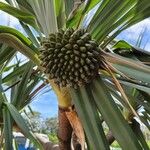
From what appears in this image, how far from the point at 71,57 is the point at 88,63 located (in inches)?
1.6

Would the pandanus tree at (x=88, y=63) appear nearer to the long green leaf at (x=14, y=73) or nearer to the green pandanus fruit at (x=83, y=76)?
the green pandanus fruit at (x=83, y=76)

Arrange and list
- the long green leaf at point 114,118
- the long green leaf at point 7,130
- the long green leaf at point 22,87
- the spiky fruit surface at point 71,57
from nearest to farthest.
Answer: the long green leaf at point 114,118 < the spiky fruit surface at point 71,57 < the long green leaf at point 7,130 < the long green leaf at point 22,87

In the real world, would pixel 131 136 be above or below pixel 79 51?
below

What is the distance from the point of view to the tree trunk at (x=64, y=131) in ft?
2.92

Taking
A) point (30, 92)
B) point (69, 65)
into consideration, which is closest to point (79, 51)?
point (69, 65)

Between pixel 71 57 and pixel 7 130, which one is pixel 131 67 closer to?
pixel 71 57

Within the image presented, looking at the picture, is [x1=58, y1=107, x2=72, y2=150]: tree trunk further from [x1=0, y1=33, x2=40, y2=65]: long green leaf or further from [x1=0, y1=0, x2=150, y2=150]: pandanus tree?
[x1=0, y1=33, x2=40, y2=65]: long green leaf

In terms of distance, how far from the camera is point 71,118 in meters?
0.85

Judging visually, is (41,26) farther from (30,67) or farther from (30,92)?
(30,92)

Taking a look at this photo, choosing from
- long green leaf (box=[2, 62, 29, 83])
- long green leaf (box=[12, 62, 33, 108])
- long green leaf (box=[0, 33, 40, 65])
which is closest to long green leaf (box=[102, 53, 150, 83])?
long green leaf (box=[0, 33, 40, 65])

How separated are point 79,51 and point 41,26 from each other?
209mm

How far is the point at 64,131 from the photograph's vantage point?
919 millimetres

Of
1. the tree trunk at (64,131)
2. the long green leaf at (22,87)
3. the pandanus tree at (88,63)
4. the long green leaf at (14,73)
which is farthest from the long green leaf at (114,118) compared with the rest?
the long green leaf at (14,73)

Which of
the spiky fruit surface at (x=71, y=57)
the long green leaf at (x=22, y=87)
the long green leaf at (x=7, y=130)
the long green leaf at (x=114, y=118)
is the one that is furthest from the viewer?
the long green leaf at (x=22, y=87)
